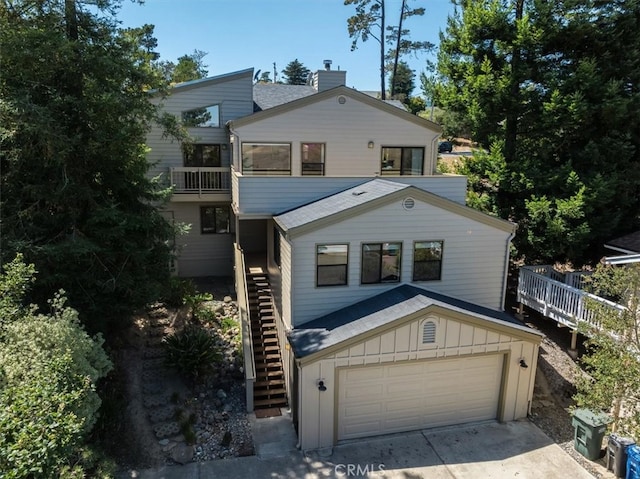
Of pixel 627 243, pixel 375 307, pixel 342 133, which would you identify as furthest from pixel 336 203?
pixel 627 243

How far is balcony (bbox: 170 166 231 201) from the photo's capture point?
17.5 metres

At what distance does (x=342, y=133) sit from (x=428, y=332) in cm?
896

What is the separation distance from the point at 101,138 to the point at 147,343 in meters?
6.21

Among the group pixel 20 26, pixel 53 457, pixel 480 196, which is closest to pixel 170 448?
pixel 53 457

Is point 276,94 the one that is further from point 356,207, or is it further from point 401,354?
point 401,354

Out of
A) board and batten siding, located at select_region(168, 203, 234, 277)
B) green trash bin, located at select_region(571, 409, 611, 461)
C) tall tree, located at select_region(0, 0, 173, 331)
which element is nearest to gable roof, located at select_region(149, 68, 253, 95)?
board and batten siding, located at select_region(168, 203, 234, 277)

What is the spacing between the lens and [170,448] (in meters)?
10.5

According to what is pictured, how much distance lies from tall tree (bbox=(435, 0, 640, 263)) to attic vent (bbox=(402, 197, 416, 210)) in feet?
21.1

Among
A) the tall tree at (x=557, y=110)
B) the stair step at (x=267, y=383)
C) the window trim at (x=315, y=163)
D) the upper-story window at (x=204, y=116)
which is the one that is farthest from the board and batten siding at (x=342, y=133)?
the stair step at (x=267, y=383)

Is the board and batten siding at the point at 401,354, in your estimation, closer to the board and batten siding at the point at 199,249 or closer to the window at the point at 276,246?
the window at the point at 276,246

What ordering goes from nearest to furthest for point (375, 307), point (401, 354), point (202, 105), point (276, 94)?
1. point (401, 354)
2. point (375, 307)
3. point (202, 105)
4. point (276, 94)

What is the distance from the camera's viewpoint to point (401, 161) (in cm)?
1822

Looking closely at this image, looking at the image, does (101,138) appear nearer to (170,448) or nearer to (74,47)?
(74,47)
